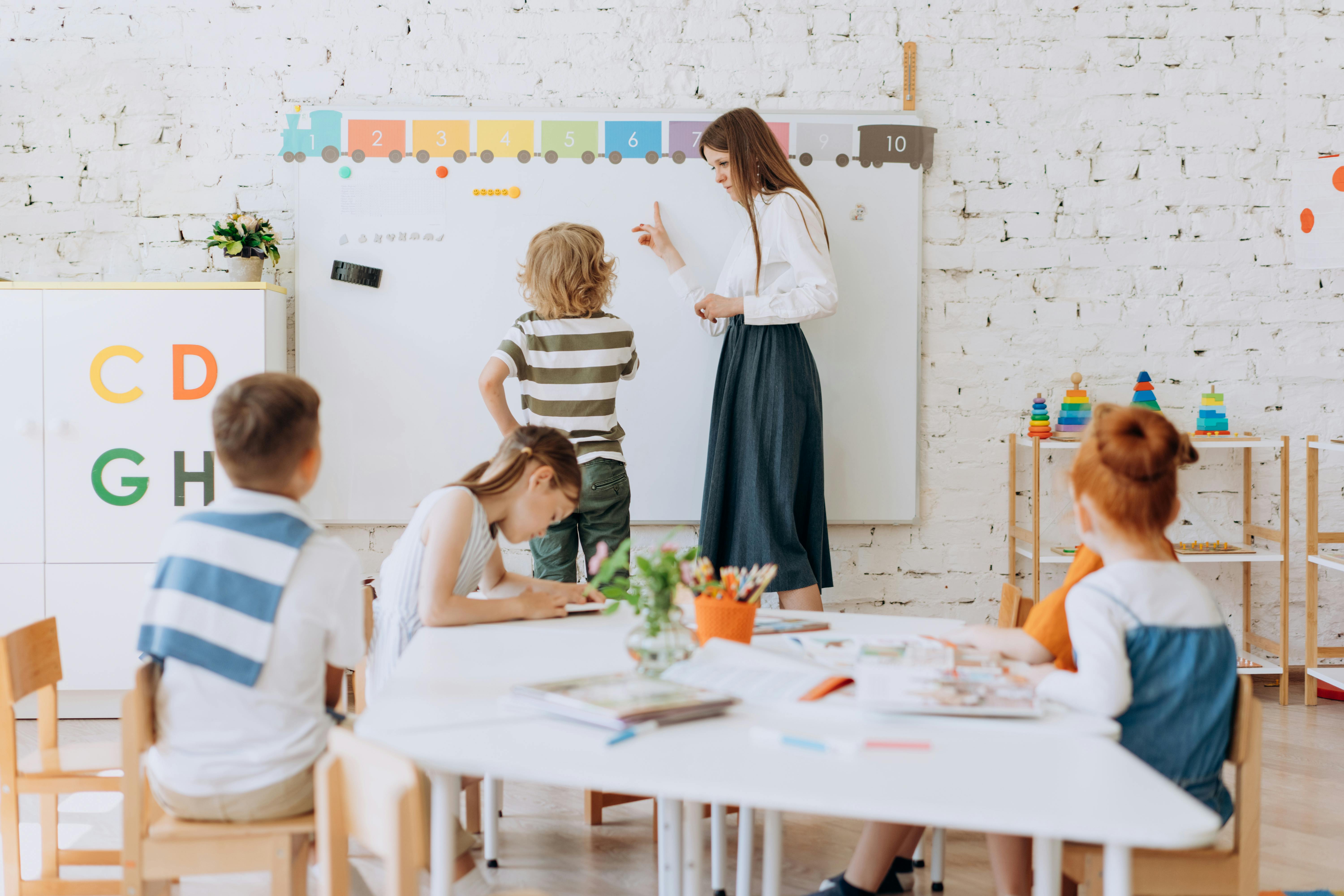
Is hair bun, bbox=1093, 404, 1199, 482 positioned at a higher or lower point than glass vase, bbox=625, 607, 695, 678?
higher

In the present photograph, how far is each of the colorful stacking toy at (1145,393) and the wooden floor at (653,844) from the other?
1056 millimetres

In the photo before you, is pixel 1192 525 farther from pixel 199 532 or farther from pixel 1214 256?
pixel 199 532

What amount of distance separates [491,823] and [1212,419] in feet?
Answer: 8.05

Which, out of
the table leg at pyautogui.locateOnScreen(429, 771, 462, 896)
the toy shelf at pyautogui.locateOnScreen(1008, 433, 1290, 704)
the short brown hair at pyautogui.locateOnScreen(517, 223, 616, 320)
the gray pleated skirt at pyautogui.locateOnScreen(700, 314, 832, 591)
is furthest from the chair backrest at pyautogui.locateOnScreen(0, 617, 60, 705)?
the toy shelf at pyautogui.locateOnScreen(1008, 433, 1290, 704)

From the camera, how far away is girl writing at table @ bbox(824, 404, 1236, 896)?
135cm

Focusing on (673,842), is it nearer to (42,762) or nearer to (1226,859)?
(1226,859)

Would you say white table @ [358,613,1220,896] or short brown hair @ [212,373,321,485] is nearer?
white table @ [358,613,1220,896]

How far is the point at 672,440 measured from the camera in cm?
326

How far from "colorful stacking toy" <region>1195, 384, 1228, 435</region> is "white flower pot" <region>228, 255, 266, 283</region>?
9.48ft

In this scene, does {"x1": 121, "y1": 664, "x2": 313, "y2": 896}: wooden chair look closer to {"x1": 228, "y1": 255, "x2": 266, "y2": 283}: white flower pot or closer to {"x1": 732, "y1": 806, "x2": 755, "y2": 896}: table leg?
{"x1": 732, "y1": 806, "x2": 755, "y2": 896}: table leg

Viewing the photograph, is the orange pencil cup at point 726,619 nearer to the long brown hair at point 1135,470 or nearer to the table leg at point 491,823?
the long brown hair at point 1135,470

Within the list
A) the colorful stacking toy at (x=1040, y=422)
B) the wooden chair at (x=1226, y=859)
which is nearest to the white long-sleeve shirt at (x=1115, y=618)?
the wooden chair at (x=1226, y=859)

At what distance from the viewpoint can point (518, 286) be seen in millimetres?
3213

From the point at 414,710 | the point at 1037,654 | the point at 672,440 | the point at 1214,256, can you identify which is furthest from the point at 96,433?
the point at 1214,256
